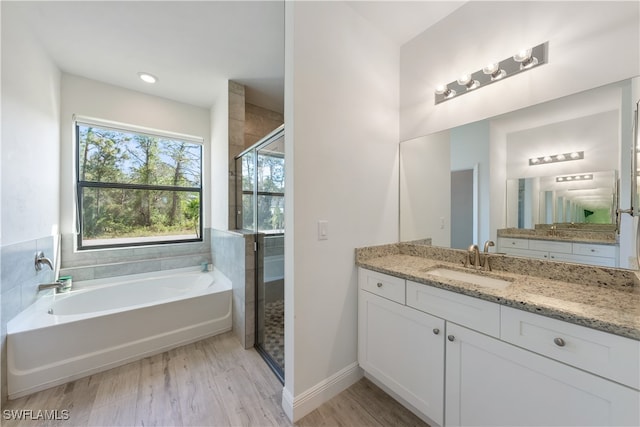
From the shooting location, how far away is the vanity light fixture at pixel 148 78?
2.38m

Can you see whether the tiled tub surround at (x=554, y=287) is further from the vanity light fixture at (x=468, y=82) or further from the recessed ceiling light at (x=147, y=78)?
the recessed ceiling light at (x=147, y=78)

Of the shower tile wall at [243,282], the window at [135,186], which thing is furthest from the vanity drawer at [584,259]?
the window at [135,186]

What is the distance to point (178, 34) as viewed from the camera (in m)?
1.84

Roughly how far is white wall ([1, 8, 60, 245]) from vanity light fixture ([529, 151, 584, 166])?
3475 millimetres

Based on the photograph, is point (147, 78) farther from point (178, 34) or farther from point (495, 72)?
point (495, 72)

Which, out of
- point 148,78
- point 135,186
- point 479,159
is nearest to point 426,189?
point 479,159

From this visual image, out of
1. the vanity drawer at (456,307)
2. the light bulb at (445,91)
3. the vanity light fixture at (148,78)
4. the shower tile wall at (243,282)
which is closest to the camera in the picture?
the vanity drawer at (456,307)

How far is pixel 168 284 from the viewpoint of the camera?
2756mm

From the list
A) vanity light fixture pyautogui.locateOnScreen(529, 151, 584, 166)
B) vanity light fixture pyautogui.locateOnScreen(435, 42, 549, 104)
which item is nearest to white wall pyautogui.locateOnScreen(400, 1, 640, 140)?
vanity light fixture pyautogui.locateOnScreen(435, 42, 549, 104)

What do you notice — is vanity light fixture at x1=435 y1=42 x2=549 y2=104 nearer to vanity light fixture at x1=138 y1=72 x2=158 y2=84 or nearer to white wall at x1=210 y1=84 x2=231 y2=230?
white wall at x1=210 y1=84 x2=231 y2=230

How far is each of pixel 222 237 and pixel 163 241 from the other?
93cm

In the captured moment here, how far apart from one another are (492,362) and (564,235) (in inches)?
32.9

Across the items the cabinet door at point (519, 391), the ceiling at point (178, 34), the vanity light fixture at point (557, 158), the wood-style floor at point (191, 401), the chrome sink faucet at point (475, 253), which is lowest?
the wood-style floor at point (191, 401)

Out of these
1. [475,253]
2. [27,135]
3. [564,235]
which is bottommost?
[475,253]
